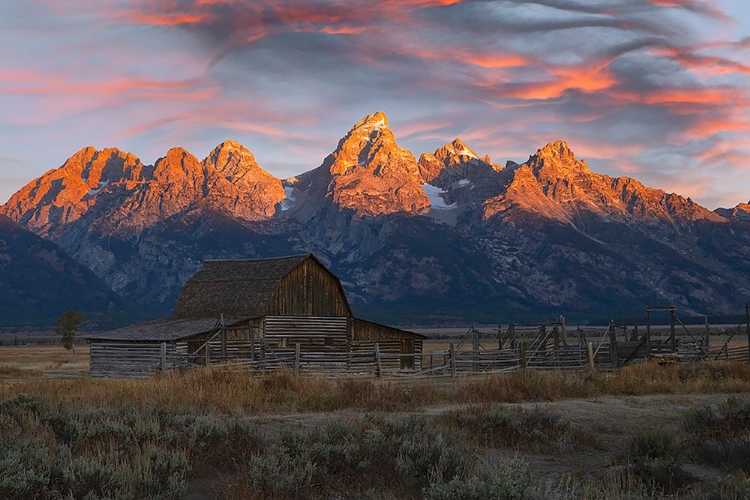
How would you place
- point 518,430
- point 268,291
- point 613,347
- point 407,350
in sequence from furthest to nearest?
point 407,350
point 268,291
point 613,347
point 518,430

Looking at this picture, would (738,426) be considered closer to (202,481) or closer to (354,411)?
(354,411)

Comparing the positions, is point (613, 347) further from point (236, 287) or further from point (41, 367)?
point (41, 367)

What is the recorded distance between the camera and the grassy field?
8.57 m

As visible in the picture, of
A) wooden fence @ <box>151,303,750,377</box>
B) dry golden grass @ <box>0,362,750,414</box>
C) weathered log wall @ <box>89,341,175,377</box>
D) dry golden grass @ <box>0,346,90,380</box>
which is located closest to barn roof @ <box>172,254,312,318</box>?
wooden fence @ <box>151,303,750,377</box>

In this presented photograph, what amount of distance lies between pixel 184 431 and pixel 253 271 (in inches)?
1400

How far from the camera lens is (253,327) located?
39.8 m

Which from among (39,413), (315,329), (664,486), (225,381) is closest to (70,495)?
(39,413)

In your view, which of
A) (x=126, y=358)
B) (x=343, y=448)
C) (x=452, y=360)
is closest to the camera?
(x=343, y=448)

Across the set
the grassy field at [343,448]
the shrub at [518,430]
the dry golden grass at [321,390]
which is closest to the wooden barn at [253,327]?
the dry golden grass at [321,390]

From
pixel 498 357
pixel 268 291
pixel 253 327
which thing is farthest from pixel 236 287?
pixel 498 357

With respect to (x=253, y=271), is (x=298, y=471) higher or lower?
lower

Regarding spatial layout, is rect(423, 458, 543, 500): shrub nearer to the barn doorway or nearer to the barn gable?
the barn gable

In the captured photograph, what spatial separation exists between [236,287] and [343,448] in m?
36.3

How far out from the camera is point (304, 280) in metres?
45.2
